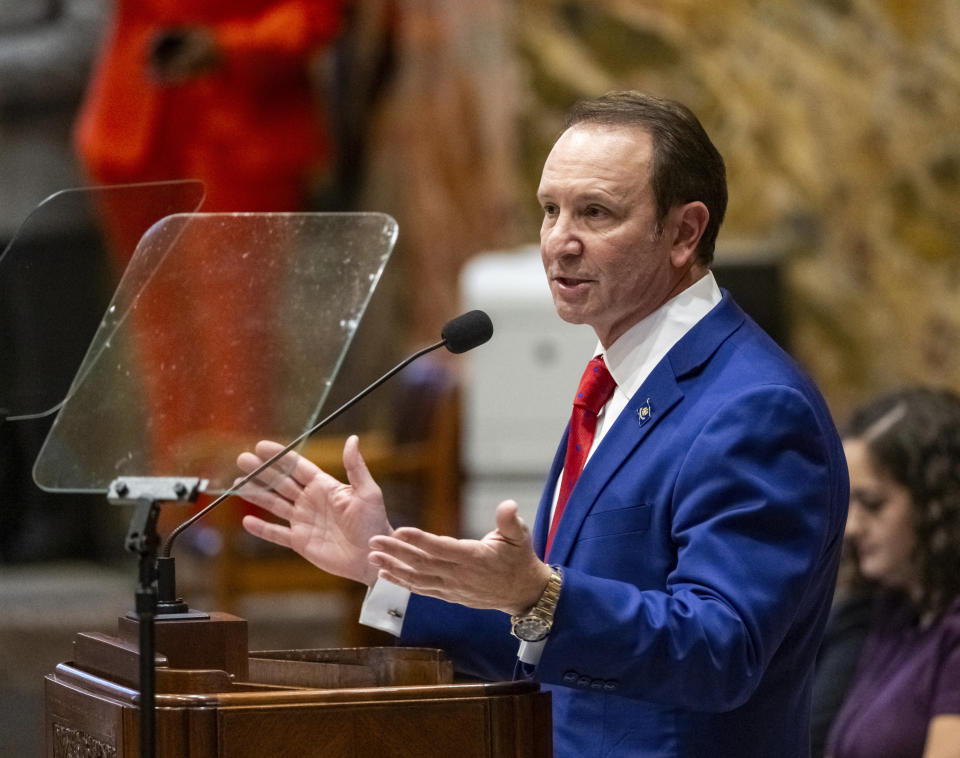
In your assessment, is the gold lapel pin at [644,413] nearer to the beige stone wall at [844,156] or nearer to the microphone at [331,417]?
the microphone at [331,417]

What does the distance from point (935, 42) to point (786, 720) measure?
13.9 feet

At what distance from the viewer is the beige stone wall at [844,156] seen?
19.0 feet

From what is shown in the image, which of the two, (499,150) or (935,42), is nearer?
(935,42)

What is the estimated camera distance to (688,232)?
2.11 meters

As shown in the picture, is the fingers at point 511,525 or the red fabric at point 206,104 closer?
the fingers at point 511,525

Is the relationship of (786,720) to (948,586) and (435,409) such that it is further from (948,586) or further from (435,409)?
(435,409)

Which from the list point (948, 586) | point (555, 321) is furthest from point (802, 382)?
point (555, 321)

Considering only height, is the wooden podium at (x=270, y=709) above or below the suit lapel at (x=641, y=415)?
below

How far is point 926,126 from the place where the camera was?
581cm

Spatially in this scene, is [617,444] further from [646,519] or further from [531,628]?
[531,628]

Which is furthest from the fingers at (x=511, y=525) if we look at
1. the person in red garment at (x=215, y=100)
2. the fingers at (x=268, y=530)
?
the person in red garment at (x=215, y=100)

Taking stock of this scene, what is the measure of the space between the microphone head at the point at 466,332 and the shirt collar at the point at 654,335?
171 mm

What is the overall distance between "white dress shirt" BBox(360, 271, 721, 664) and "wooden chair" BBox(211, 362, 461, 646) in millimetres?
3020

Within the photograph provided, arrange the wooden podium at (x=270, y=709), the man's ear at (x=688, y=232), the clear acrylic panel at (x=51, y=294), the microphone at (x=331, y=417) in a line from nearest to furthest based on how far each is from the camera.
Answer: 1. the wooden podium at (x=270, y=709)
2. the microphone at (x=331, y=417)
3. the man's ear at (x=688, y=232)
4. the clear acrylic panel at (x=51, y=294)
